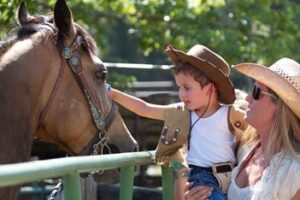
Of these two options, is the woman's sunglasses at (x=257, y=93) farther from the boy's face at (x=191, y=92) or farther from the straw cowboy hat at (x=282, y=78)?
the boy's face at (x=191, y=92)

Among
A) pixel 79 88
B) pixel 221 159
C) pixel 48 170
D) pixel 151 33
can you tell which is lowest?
pixel 151 33

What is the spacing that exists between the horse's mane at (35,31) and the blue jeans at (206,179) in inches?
34.3

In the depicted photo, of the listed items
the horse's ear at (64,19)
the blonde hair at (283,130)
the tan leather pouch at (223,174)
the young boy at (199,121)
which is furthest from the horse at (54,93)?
the blonde hair at (283,130)

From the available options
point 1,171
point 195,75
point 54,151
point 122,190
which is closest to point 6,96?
point 122,190

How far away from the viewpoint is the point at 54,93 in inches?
157

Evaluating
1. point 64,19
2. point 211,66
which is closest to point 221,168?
point 211,66

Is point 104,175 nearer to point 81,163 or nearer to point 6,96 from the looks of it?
point 6,96

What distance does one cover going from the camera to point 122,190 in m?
3.60

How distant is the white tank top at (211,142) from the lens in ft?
13.1

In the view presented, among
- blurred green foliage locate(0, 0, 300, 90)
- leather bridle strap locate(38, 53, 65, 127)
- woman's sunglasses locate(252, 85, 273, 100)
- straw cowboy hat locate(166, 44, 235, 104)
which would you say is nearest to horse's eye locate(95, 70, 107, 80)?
leather bridle strap locate(38, 53, 65, 127)

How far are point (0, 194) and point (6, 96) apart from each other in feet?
1.53

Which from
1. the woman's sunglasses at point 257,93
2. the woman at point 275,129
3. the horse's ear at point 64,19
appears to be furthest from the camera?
the horse's ear at point 64,19

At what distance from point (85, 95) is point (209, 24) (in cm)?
657

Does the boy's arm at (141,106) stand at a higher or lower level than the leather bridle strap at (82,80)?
lower
